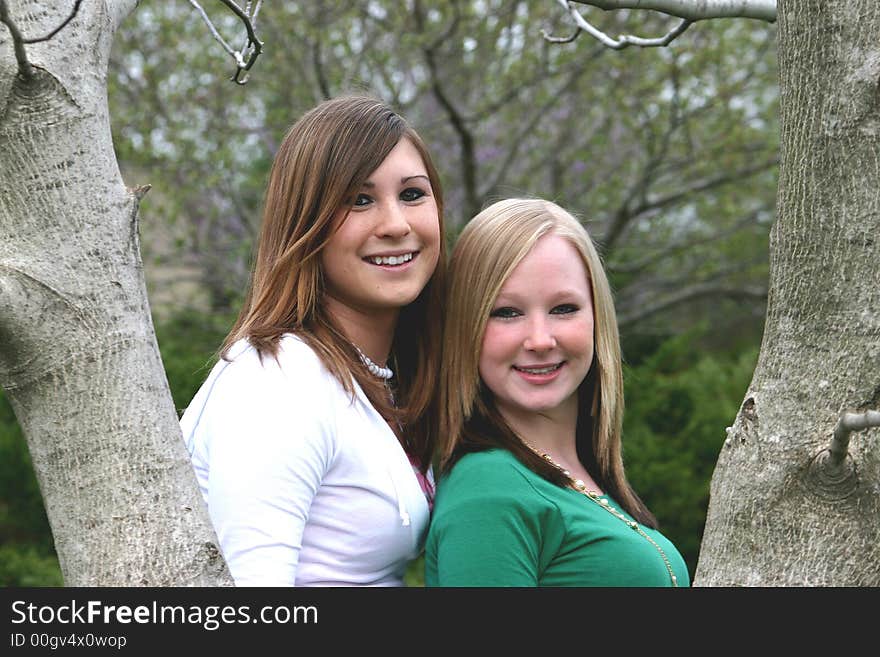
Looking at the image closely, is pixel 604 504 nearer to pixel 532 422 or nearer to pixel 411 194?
pixel 532 422

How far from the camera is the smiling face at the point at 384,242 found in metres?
2.21

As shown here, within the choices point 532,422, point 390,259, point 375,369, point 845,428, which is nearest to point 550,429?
point 532,422

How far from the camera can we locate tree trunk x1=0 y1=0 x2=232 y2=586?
146 cm

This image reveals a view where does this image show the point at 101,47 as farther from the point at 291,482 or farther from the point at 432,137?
the point at 432,137

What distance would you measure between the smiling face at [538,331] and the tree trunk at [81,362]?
847 mm

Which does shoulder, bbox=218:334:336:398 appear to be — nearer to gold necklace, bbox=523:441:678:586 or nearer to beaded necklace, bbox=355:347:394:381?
beaded necklace, bbox=355:347:394:381

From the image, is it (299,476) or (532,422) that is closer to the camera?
(299,476)

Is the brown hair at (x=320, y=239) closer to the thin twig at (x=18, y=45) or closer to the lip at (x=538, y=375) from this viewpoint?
the lip at (x=538, y=375)

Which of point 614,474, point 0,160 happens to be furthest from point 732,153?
point 0,160

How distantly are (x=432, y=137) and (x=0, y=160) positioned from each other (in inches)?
214

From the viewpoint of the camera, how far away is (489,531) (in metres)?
1.93

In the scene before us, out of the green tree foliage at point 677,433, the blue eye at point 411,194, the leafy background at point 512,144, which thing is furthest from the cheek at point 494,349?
the leafy background at point 512,144

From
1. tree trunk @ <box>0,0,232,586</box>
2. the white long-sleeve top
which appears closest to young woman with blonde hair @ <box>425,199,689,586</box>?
the white long-sleeve top

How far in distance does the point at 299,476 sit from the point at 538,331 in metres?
0.60
